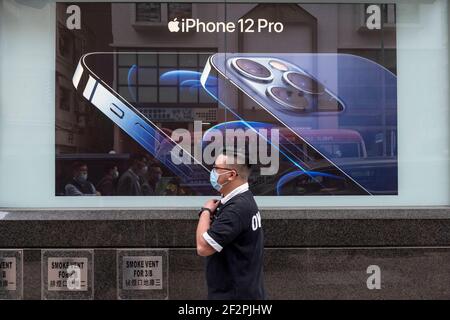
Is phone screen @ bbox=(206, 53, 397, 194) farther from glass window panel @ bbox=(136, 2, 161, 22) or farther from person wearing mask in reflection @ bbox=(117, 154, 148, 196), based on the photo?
person wearing mask in reflection @ bbox=(117, 154, 148, 196)

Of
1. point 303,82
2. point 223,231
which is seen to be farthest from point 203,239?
point 303,82

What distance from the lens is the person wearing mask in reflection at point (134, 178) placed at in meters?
6.12

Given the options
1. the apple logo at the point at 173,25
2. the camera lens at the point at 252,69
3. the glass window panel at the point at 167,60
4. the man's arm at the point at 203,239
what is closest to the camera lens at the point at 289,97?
the camera lens at the point at 252,69

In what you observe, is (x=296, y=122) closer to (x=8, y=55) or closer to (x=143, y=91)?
(x=143, y=91)

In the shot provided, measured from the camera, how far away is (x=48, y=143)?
6.16 m

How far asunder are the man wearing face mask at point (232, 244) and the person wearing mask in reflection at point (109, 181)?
2.76 m

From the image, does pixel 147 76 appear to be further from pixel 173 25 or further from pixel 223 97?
pixel 223 97

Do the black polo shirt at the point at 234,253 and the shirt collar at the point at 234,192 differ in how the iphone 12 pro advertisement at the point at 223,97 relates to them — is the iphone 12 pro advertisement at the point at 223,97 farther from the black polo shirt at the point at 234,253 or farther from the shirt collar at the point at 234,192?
the black polo shirt at the point at 234,253

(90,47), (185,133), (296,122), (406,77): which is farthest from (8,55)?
(406,77)

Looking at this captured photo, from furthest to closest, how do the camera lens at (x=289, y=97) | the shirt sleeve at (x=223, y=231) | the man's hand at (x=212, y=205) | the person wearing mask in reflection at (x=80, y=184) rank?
1. the camera lens at (x=289, y=97)
2. the person wearing mask in reflection at (x=80, y=184)
3. the man's hand at (x=212, y=205)
4. the shirt sleeve at (x=223, y=231)

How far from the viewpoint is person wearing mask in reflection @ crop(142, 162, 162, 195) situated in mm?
6133

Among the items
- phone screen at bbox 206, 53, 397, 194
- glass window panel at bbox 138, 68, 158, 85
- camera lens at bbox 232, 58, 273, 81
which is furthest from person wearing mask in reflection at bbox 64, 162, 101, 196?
camera lens at bbox 232, 58, 273, 81

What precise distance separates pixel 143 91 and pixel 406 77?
2971 mm

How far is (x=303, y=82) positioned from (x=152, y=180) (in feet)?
6.66
